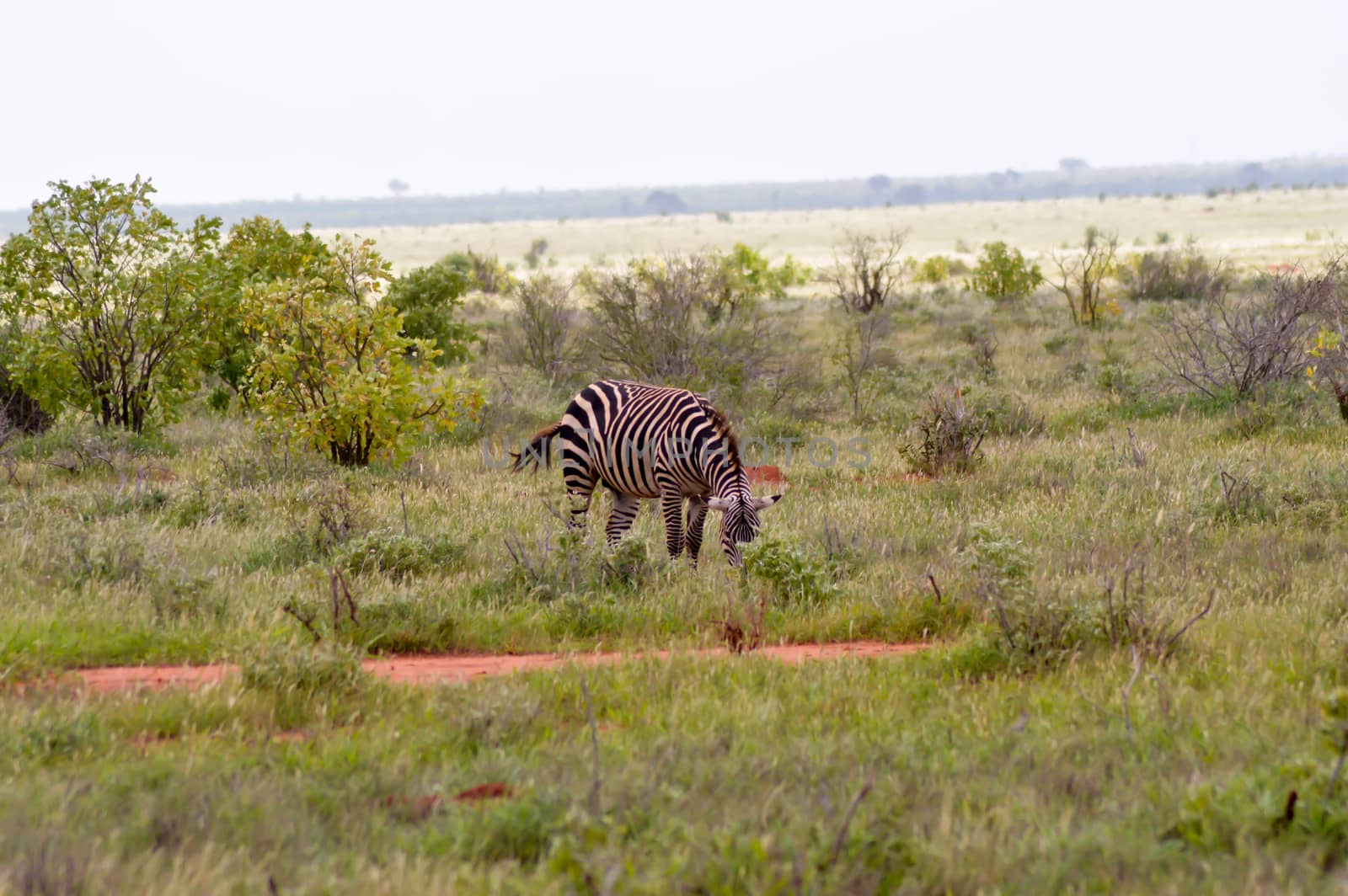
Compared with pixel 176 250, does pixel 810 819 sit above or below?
below

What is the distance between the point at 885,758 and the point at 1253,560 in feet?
15.3

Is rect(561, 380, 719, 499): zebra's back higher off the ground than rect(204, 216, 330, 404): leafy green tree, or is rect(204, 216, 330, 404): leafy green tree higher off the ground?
rect(204, 216, 330, 404): leafy green tree

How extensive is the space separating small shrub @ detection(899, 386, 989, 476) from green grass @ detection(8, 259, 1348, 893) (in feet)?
2.90

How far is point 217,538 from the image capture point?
8.99 m

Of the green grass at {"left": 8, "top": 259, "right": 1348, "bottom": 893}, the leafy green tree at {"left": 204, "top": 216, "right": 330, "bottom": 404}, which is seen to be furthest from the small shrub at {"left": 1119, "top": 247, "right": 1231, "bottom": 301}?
the leafy green tree at {"left": 204, "top": 216, "right": 330, "bottom": 404}

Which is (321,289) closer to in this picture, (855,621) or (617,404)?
(617,404)

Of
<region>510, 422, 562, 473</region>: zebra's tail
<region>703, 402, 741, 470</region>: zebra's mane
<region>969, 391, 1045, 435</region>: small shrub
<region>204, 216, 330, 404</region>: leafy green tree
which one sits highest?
<region>204, 216, 330, 404</region>: leafy green tree

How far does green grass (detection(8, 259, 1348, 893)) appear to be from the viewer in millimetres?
3918

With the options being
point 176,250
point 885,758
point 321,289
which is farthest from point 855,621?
point 176,250

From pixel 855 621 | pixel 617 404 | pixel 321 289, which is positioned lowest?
pixel 855 621

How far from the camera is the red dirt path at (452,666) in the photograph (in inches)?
234

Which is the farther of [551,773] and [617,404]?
[617,404]

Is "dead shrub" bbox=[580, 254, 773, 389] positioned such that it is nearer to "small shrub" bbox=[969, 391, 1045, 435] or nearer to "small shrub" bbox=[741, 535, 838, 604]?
"small shrub" bbox=[969, 391, 1045, 435]

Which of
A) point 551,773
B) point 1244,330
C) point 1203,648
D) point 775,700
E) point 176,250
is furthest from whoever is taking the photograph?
point 1244,330
